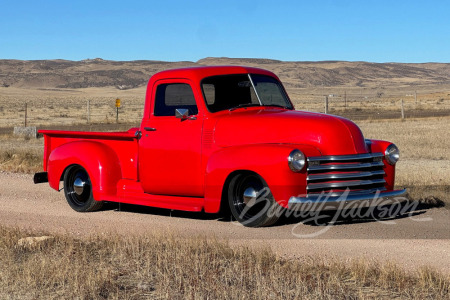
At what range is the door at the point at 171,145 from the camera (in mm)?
9094

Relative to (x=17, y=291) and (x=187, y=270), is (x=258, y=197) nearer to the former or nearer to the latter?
(x=187, y=270)

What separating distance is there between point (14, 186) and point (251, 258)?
778 cm

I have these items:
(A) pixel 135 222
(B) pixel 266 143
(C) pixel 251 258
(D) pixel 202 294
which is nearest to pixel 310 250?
(C) pixel 251 258

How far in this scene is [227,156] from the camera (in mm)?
8516

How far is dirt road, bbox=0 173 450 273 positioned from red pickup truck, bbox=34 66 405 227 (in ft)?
0.95

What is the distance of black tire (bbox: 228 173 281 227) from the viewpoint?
8.35m

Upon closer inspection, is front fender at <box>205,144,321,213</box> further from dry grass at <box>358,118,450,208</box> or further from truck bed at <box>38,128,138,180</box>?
dry grass at <box>358,118,450,208</box>

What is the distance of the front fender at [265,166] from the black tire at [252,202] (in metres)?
0.14

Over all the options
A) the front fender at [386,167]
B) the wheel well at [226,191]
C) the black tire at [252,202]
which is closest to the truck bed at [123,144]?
the wheel well at [226,191]

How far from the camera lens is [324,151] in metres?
A: 8.23

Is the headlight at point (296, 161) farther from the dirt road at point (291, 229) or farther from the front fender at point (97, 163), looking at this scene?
the front fender at point (97, 163)

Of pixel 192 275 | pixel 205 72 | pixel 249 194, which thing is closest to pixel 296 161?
pixel 249 194

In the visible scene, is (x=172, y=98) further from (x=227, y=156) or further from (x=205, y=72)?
(x=227, y=156)

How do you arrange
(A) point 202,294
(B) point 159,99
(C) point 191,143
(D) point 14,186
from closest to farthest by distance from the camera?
(A) point 202,294 → (C) point 191,143 → (B) point 159,99 → (D) point 14,186
